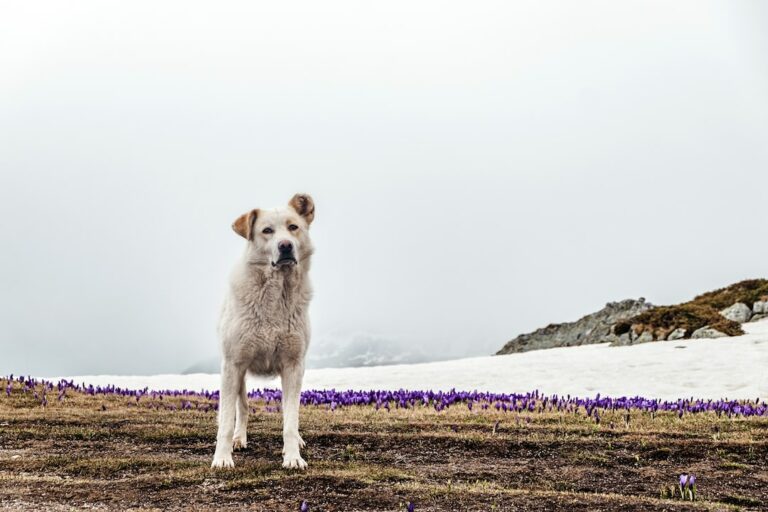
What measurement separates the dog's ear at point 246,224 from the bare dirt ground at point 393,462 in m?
2.92

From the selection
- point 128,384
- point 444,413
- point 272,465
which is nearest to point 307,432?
point 272,465

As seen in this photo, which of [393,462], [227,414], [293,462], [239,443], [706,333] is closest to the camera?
[293,462]

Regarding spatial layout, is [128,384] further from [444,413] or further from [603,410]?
[603,410]

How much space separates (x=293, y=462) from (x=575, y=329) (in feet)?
169

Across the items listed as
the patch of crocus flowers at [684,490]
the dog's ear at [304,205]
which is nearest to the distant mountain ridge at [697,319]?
the patch of crocus flowers at [684,490]

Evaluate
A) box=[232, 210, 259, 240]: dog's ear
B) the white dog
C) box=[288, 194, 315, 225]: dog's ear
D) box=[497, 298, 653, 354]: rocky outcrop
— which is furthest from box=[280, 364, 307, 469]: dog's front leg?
box=[497, 298, 653, 354]: rocky outcrop

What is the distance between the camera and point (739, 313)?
129ft

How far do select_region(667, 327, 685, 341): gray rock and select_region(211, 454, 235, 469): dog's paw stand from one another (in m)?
31.2

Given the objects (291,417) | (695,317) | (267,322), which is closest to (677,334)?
(695,317)

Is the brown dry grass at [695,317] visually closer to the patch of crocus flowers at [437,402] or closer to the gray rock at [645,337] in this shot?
the gray rock at [645,337]

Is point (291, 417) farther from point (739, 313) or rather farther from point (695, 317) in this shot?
point (739, 313)

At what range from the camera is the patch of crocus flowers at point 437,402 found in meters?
16.0

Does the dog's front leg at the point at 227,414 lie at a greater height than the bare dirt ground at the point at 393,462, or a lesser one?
greater

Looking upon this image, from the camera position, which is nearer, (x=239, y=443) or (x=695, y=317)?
(x=239, y=443)
